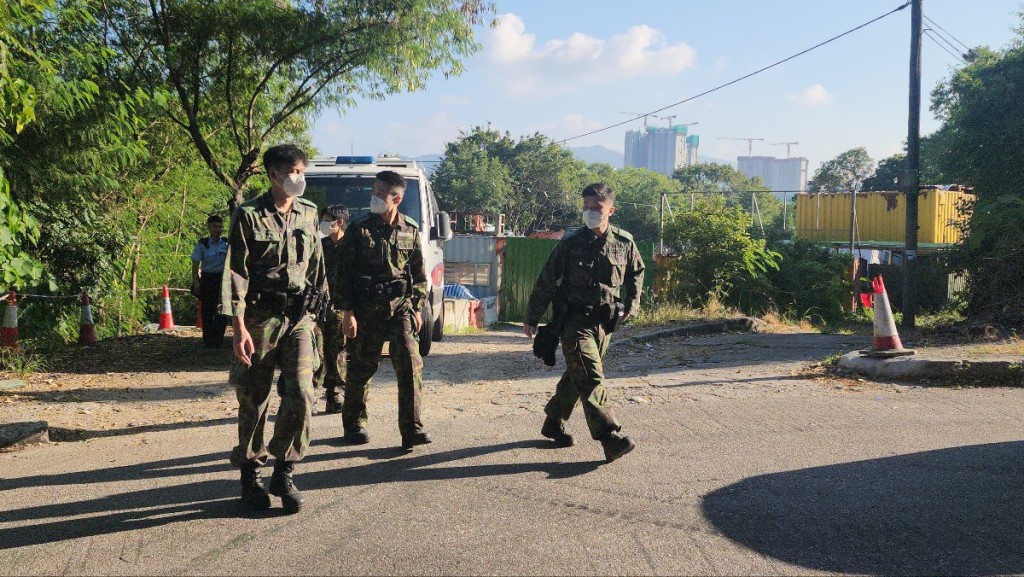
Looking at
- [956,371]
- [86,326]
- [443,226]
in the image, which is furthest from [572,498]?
[86,326]

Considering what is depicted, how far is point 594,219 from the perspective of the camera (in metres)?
5.57

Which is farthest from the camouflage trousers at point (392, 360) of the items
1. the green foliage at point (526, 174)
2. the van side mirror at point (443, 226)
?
the green foliage at point (526, 174)

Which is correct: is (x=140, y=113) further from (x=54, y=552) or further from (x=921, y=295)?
(x=921, y=295)

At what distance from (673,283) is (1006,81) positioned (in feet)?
23.1

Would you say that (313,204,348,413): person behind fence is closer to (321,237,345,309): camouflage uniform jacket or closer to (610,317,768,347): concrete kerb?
(321,237,345,309): camouflage uniform jacket

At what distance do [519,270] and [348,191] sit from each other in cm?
1323

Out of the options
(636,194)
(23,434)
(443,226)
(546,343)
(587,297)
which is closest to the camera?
(587,297)

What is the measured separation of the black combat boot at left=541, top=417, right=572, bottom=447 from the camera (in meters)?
5.77

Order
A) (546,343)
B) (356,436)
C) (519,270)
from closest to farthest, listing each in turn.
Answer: (546,343), (356,436), (519,270)

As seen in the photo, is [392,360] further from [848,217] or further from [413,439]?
[848,217]

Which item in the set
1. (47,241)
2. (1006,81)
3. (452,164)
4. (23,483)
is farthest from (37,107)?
(452,164)

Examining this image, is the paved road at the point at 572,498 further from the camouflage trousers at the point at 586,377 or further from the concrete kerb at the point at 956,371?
the concrete kerb at the point at 956,371

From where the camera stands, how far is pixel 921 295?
16656mm

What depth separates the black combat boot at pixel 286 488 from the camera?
4.40m
